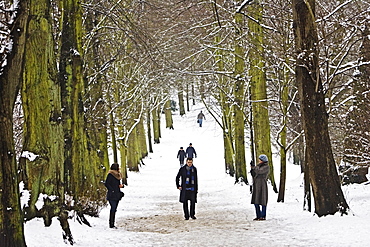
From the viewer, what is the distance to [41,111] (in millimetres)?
9086

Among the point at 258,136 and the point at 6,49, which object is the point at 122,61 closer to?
the point at 258,136

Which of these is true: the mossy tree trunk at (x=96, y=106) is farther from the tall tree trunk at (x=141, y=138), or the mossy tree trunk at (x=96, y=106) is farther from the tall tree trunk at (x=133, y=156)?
the tall tree trunk at (x=141, y=138)

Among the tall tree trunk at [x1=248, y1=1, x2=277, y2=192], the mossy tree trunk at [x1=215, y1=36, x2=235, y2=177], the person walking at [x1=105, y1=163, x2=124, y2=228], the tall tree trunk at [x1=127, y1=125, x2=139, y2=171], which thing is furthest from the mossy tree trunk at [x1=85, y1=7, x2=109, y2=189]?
the tall tree trunk at [x1=127, y1=125, x2=139, y2=171]

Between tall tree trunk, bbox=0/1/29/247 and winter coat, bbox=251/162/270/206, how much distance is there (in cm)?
650

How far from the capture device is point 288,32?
47.1 feet

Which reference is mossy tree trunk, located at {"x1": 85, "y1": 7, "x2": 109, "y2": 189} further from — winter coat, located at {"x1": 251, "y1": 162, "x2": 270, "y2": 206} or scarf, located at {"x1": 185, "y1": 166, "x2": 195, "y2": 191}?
winter coat, located at {"x1": 251, "y1": 162, "x2": 270, "y2": 206}

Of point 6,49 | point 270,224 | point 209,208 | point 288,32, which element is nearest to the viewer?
point 6,49

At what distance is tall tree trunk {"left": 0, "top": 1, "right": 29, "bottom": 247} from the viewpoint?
6988 millimetres

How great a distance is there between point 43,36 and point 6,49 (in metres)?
1.85

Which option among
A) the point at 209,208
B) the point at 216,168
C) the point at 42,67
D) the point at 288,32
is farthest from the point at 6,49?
the point at 216,168

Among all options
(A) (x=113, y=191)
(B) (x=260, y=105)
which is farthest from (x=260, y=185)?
(B) (x=260, y=105)

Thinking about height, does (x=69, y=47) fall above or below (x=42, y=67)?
above

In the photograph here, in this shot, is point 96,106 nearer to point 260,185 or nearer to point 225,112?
point 260,185

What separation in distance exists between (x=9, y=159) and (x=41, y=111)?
2160mm
